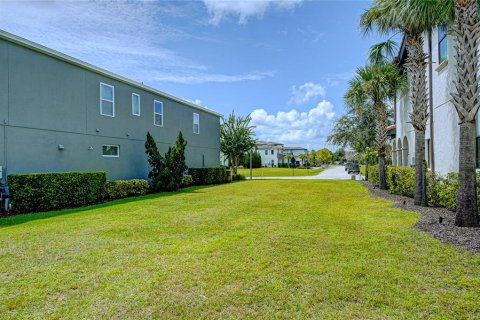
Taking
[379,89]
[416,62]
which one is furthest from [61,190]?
[379,89]

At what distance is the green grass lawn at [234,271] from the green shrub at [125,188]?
5470 millimetres

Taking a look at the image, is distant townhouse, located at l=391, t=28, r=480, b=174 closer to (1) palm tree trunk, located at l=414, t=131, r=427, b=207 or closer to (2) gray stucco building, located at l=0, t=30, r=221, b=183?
(1) palm tree trunk, located at l=414, t=131, r=427, b=207

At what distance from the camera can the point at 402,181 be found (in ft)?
40.8

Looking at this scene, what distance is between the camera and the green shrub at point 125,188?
13000mm

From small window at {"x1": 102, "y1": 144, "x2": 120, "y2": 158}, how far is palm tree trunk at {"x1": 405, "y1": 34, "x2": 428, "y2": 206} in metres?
12.9

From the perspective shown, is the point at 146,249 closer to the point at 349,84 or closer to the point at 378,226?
the point at 378,226

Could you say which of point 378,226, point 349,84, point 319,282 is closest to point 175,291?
point 319,282

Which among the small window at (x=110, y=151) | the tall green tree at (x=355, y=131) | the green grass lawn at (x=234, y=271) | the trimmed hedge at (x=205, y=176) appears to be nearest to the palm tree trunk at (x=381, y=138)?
the green grass lawn at (x=234, y=271)

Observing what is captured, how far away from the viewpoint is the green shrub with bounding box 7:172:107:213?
937cm

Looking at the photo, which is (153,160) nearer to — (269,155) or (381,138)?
(381,138)

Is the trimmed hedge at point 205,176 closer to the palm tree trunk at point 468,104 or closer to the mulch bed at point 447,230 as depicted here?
the mulch bed at point 447,230

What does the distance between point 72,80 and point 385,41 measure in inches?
549

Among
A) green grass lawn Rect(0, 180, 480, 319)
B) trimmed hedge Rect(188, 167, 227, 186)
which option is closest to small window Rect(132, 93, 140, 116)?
trimmed hedge Rect(188, 167, 227, 186)

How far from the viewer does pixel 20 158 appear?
10.4m
